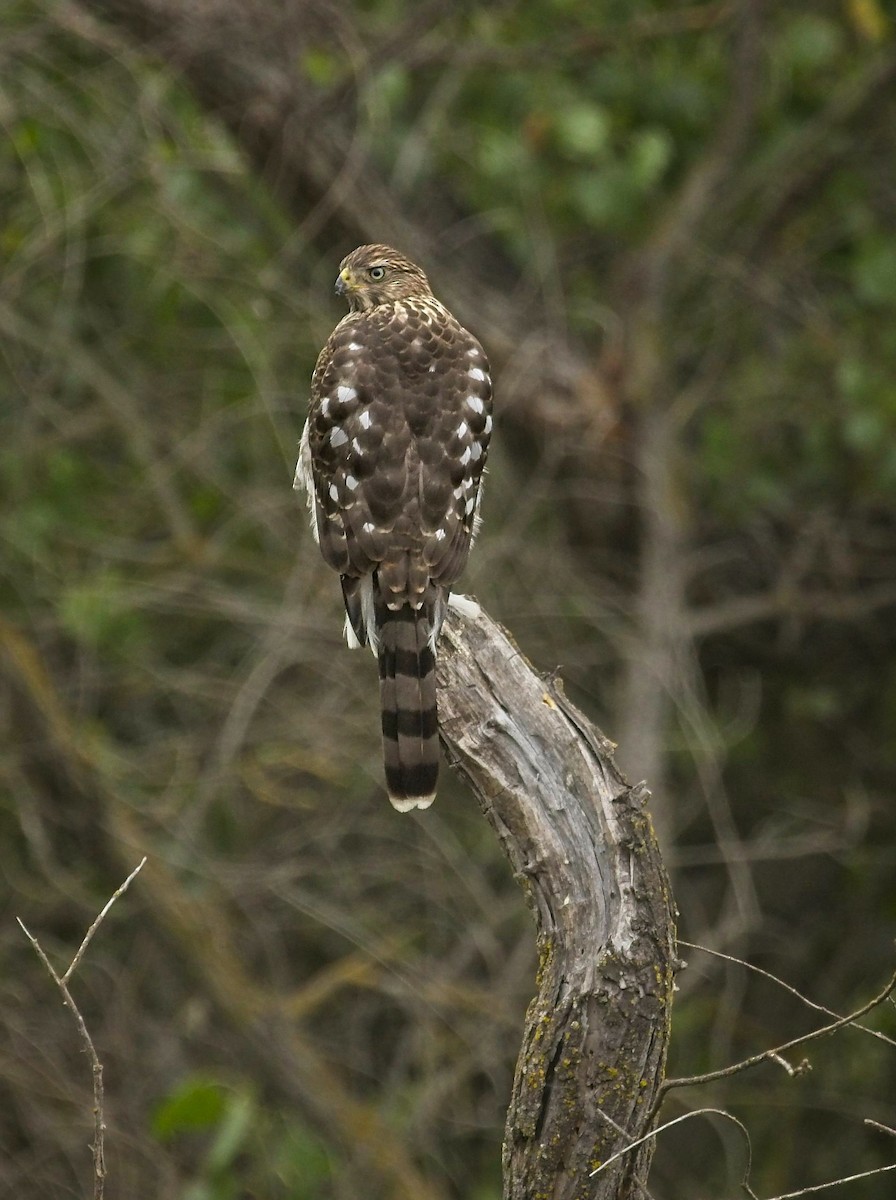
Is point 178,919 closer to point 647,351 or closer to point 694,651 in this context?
point 694,651

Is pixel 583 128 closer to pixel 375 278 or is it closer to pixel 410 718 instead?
pixel 375 278

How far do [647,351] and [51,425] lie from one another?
7.38ft

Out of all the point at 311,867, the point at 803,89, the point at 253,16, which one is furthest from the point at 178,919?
the point at 803,89

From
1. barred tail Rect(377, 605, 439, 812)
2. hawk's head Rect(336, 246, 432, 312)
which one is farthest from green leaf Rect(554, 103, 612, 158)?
barred tail Rect(377, 605, 439, 812)

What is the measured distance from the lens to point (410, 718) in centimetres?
358

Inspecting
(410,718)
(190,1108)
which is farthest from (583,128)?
(190,1108)

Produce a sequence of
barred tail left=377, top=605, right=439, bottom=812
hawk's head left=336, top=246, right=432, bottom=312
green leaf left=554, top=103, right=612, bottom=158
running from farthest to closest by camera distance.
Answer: green leaf left=554, top=103, right=612, bottom=158, hawk's head left=336, top=246, right=432, bottom=312, barred tail left=377, top=605, right=439, bottom=812

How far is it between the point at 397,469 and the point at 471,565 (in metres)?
2.05

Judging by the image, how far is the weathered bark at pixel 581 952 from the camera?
2869 mm

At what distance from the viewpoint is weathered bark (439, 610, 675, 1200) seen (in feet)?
9.41

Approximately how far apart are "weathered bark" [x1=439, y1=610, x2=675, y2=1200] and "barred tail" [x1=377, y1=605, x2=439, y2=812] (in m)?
0.29

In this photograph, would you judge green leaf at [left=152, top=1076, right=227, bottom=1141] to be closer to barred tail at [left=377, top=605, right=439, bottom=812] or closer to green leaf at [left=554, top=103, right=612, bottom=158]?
barred tail at [left=377, top=605, right=439, bottom=812]

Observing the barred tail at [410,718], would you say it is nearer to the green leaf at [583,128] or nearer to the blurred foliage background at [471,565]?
the blurred foliage background at [471,565]

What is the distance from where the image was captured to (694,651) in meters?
6.83
